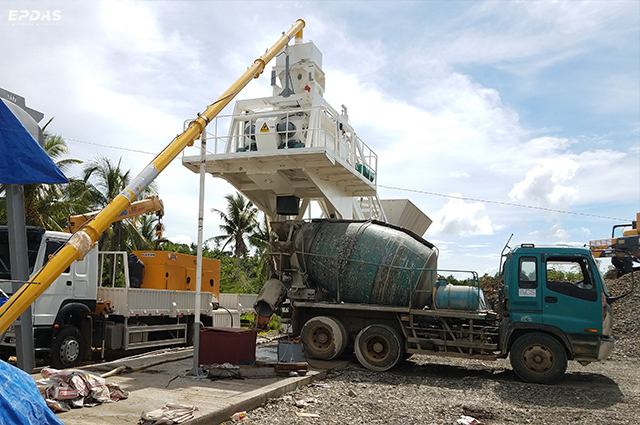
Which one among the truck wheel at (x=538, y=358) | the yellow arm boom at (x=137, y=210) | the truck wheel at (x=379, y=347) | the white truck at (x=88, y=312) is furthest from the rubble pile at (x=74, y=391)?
the truck wheel at (x=538, y=358)

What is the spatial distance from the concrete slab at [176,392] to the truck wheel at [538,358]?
13.2ft

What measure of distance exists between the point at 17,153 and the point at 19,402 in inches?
108

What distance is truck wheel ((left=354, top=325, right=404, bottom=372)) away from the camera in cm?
1220

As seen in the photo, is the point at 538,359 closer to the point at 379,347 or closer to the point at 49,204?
the point at 379,347

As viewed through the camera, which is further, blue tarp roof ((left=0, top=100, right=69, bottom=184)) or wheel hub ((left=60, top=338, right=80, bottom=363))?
wheel hub ((left=60, top=338, right=80, bottom=363))

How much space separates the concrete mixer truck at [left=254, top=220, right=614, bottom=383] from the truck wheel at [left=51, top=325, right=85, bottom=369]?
14.4ft

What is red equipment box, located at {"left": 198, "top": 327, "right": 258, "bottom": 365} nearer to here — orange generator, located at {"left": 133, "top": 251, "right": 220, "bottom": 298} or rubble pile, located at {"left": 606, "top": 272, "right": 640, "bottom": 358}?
orange generator, located at {"left": 133, "top": 251, "right": 220, "bottom": 298}

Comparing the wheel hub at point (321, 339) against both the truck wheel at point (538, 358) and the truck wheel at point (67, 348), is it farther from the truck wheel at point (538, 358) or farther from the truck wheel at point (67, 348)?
the truck wheel at point (67, 348)

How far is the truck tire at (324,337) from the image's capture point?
12.8 m

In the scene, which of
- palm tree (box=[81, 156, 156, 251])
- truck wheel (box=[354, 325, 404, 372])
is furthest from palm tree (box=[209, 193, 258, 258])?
truck wheel (box=[354, 325, 404, 372])

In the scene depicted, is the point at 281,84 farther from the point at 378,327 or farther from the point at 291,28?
the point at 378,327

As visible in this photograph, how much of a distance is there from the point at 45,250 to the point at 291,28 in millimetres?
10475

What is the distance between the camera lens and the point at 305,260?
45.2ft

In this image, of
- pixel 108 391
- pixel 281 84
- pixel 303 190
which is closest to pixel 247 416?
pixel 108 391
